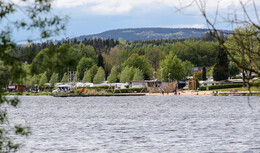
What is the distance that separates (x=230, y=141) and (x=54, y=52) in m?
22.9

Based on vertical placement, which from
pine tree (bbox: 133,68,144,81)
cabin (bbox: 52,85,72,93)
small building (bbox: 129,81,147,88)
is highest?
pine tree (bbox: 133,68,144,81)

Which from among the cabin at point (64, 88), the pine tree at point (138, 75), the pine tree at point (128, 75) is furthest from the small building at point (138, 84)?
the cabin at point (64, 88)

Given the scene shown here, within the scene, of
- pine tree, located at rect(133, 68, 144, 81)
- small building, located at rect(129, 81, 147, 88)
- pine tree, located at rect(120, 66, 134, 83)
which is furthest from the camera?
pine tree, located at rect(120, 66, 134, 83)

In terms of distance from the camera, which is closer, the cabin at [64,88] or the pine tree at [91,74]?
the cabin at [64,88]

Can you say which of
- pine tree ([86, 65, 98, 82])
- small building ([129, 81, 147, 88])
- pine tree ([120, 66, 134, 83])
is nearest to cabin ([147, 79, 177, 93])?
small building ([129, 81, 147, 88])

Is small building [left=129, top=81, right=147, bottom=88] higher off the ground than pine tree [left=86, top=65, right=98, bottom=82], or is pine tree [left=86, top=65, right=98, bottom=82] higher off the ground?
pine tree [left=86, top=65, right=98, bottom=82]

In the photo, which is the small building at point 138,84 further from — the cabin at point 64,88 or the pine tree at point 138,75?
the cabin at point 64,88

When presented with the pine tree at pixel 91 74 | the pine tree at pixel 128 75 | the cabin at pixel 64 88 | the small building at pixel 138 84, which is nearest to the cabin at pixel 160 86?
the small building at pixel 138 84

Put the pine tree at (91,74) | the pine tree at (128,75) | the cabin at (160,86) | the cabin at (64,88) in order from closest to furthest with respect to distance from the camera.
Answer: the cabin at (160,86) → the pine tree at (128,75) → the cabin at (64,88) → the pine tree at (91,74)

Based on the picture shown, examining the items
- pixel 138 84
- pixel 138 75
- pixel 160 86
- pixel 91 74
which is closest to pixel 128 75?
pixel 138 75

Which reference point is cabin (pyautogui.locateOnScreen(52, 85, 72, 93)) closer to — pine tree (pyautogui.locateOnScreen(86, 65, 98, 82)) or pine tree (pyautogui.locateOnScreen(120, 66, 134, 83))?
pine tree (pyautogui.locateOnScreen(86, 65, 98, 82))

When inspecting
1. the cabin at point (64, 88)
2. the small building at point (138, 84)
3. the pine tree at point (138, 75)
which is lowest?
the cabin at point (64, 88)

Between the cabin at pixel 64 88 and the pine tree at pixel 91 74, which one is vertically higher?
the pine tree at pixel 91 74

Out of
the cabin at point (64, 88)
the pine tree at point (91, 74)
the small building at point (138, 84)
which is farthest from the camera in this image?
the pine tree at point (91, 74)
